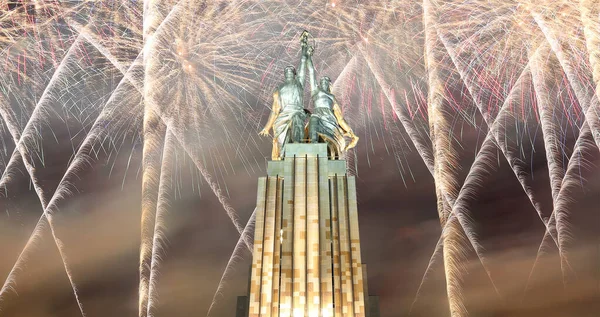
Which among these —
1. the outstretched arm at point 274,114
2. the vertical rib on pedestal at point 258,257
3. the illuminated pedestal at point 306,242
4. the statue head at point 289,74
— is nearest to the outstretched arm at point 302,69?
the statue head at point 289,74

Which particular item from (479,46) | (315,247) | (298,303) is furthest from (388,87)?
(298,303)

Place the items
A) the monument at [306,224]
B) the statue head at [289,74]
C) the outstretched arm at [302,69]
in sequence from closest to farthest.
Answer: the monument at [306,224] → the statue head at [289,74] → the outstretched arm at [302,69]

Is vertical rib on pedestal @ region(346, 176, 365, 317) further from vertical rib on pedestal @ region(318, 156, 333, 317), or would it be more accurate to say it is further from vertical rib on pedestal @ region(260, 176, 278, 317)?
vertical rib on pedestal @ region(260, 176, 278, 317)

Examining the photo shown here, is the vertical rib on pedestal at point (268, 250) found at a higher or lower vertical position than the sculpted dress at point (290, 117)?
lower

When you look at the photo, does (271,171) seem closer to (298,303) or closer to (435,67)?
(298,303)

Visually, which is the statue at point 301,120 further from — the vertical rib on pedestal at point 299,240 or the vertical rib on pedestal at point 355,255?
the vertical rib on pedestal at point 355,255

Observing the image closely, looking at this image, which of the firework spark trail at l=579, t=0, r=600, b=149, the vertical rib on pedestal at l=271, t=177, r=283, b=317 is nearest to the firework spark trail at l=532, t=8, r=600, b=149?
the firework spark trail at l=579, t=0, r=600, b=149
